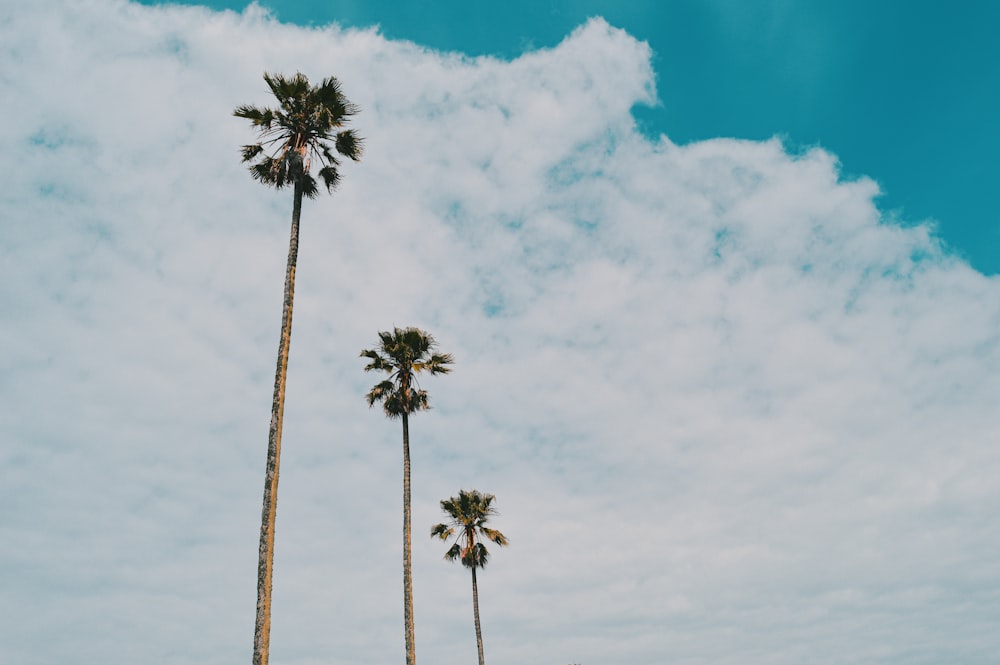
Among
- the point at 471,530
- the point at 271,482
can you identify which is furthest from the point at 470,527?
the point at 271,482

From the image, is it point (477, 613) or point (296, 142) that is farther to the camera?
point (477, 613)

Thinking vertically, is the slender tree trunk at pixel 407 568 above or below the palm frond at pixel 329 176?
below

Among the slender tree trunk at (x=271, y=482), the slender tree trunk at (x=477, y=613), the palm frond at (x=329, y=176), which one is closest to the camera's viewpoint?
the slender tree trunk at (x=271, y=482)

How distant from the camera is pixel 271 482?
1894cm

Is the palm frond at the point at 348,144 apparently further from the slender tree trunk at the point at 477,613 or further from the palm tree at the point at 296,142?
the slender tree trunk at the point at 477,613

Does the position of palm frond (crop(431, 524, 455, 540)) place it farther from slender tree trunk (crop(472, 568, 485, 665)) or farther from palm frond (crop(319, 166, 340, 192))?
palm frond (crop(319, 166, 340, 192))

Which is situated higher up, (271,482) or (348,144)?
(348,144)

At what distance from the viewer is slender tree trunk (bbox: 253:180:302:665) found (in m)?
17.2

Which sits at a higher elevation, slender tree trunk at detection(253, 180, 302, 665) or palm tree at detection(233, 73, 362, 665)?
palm tree at detection(233, 73, 362, 665)

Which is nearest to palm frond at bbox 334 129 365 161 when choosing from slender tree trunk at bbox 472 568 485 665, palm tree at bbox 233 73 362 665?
palm tree at bbox 233 73 362 665

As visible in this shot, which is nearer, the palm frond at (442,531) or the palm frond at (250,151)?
the palm frond at (250,151)

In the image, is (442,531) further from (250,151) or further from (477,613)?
(250,151)

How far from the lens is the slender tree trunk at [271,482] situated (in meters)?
17.2


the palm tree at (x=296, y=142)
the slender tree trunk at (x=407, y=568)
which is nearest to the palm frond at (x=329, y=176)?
the palm tree at (x=296, y=142)
